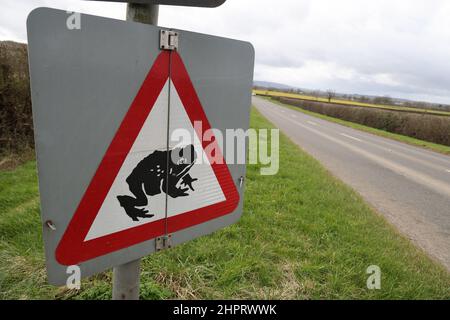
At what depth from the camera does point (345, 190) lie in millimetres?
5551

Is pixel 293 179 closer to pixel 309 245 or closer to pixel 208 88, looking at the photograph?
pixel 309 245

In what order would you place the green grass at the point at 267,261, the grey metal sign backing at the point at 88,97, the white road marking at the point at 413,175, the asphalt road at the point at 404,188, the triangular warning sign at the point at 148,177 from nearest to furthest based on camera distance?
the grey metal sign backing at the point at 88,97, the triangular warning sign at the point at 148,177, the green grass at the point at 267,261, the asphalt road at the point at 404,188, the white road marking at the point at 413,175

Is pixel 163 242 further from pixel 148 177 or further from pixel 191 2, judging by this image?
pixel 191 2

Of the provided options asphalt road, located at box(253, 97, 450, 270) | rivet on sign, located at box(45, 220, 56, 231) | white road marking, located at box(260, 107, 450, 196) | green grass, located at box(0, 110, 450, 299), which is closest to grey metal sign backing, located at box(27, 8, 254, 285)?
rivet on sign, located at box(45, 220, 56, 231)

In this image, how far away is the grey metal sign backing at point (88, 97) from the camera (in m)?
0.81

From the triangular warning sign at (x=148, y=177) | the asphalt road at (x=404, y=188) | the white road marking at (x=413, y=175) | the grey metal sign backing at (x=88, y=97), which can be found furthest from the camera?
the white road marking at (x=413, y=175)

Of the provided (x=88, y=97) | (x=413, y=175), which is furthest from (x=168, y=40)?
(x=413, y=175)

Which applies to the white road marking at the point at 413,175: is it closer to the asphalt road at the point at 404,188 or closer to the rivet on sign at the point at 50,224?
the asphalt road at the point at 404,188

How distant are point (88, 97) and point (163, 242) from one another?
0.62m

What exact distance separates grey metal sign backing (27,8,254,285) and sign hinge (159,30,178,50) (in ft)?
0.05

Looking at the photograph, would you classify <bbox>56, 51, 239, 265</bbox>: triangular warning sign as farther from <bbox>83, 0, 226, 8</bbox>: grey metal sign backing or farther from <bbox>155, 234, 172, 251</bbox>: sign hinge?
<bbox>83, 0, 226, 8</bbox>: grey metal sign backing

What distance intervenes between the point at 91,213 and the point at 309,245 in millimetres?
2555

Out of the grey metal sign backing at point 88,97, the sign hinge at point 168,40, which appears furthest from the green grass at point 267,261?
the sign hinge at point 168,40

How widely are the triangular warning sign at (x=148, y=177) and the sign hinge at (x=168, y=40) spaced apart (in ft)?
0.10
